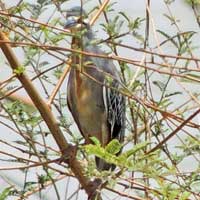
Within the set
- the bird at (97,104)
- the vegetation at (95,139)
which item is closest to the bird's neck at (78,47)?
the vegetation at (95,139)

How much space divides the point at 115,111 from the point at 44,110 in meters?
0.60

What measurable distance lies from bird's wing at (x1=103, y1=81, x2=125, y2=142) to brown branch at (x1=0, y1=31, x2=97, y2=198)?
0.46 meters

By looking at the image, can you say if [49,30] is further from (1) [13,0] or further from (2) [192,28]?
(2) [192,28]

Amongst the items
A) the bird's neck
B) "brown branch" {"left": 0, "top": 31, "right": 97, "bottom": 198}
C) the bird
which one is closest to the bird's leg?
"brown branch" {"left": 0, "top": 31, "right": 97, "bottom": 198}

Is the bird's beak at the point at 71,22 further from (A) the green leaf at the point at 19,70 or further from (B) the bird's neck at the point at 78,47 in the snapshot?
(A) the green leaf at the point at 19,70

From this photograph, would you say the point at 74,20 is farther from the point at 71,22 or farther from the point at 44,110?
the point at 44,110

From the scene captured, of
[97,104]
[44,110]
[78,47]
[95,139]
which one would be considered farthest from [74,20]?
[97,104]

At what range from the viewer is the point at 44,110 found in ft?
3.68

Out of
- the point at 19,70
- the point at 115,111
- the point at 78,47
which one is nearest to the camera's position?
the point at 19,70

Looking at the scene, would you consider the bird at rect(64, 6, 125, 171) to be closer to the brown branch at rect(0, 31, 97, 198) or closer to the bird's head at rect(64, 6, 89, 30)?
the bird's head at rect(64, 6, 89, 30)

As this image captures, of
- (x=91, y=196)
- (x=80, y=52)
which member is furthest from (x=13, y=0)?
(x=80, y=52)

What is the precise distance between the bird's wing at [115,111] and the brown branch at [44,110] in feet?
1.52

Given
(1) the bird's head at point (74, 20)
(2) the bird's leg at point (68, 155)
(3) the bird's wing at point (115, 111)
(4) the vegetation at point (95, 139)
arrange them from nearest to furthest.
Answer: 1. (4) the vegetation at point (95, 139)
2. (2) the bird's leg at point (68, 155)
3. (1) the bird's head at point (74, 20)
4. (3) the bird's wing at point (115, 111)

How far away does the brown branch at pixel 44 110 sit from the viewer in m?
1.10
